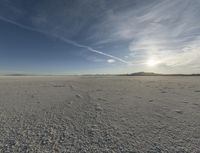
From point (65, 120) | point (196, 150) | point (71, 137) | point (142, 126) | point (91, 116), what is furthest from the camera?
point (91, 116)

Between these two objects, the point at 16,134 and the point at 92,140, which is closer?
the point at 92,140

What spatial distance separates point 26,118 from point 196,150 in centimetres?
575

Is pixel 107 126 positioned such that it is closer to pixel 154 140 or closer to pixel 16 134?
pixel 154 140

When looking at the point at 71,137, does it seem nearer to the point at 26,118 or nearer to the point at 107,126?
the point at 107,126

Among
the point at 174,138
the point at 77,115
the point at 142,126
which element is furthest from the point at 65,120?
the point at 174,138

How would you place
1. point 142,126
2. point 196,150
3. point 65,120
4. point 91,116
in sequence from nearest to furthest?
point 196,150
point 142,126
point 65,120
point 91,116

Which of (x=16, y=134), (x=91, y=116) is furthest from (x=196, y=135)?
(x=16, y=134)

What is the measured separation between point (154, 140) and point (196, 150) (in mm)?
931

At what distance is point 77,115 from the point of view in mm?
5668

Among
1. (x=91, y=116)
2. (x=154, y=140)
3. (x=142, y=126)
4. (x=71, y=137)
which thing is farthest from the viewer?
(x=91, y=116)

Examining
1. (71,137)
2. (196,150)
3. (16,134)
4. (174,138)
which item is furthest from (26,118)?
(196,150)

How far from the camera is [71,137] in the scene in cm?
375

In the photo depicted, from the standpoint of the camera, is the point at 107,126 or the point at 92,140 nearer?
the point at 92,140

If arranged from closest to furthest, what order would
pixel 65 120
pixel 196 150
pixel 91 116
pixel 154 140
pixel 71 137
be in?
pixel 196 150
pixel 154 140
pixel 71 137
pixel 65 120
pixel 91 116
